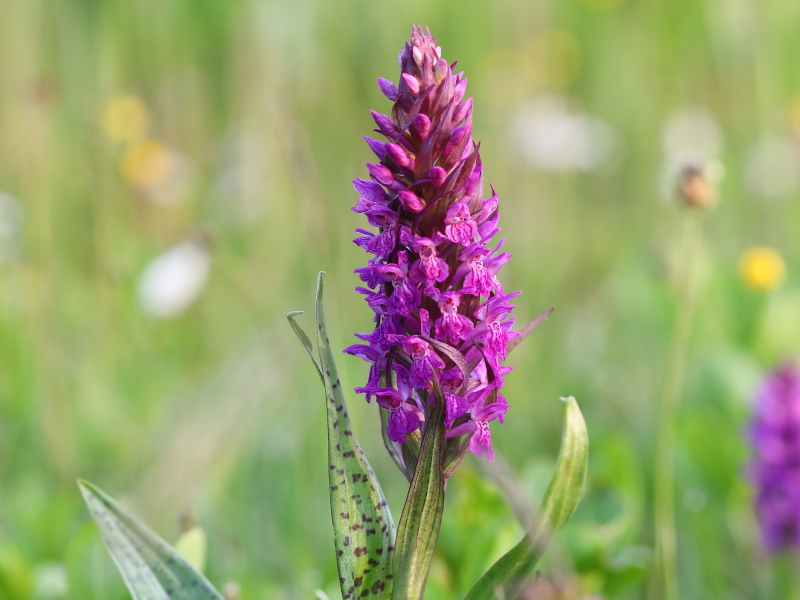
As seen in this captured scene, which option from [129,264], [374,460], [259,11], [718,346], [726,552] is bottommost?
[726,552]

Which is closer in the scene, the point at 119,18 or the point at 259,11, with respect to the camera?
the point at 259,11

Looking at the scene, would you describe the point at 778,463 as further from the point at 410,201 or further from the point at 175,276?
the point at 175,276

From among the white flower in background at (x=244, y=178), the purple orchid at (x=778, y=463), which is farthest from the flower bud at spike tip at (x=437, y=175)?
the white flower in background at (x=244, y=178)

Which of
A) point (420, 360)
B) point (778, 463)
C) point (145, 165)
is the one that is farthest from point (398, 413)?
point (145, 165)

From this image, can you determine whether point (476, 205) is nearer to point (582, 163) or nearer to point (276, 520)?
point (276, 520)

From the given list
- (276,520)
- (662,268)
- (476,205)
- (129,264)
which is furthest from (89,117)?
(476,205)

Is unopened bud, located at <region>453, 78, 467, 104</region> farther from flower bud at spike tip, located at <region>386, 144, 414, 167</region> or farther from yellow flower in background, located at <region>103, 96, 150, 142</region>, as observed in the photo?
yellow flower in background, located at <region>103, 96, 150, 142</region>
